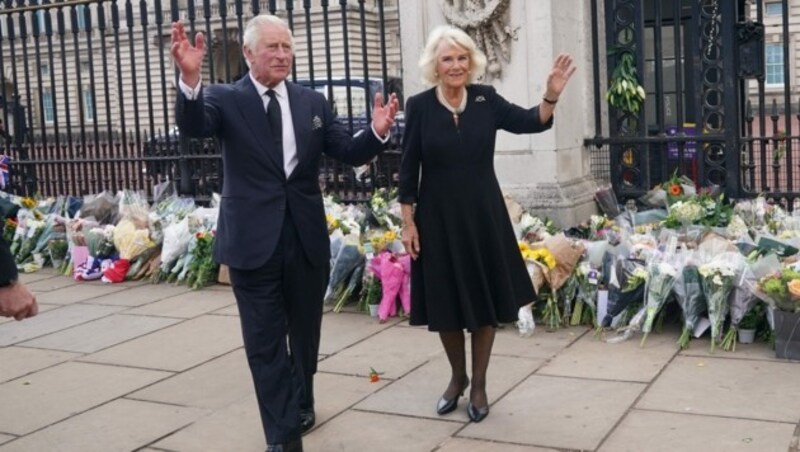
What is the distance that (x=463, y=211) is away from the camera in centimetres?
477

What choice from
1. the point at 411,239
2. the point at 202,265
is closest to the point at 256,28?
the point at 411,239

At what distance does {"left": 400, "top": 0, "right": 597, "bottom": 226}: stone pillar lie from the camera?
25.4ft

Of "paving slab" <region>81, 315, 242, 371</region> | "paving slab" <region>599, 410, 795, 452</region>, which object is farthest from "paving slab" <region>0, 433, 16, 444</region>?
"paving slab" <region>599, 410, 795, 452</region>

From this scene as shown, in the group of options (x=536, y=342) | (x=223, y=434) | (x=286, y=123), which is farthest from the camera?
(x=536, y=342)

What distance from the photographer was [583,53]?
8.39 m

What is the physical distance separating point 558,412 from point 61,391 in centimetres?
280

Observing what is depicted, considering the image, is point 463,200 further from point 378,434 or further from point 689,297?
point 689,297

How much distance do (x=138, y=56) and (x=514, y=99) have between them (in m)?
28.1

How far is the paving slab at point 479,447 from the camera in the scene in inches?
172

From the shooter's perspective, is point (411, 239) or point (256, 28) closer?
point (256, 28)

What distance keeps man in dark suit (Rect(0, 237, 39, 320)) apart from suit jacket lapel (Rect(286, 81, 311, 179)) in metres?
1.44

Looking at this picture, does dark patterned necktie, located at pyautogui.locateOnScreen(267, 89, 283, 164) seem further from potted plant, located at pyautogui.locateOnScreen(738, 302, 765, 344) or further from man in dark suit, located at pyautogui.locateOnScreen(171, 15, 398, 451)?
potted plant, located at pyautogui.locateOnScreen(738, 302, 765, 344)

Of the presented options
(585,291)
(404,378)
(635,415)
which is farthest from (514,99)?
(635,415)

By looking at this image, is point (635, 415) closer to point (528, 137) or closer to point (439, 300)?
point (439, 300)
